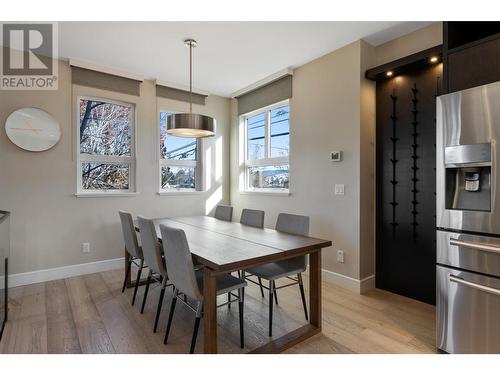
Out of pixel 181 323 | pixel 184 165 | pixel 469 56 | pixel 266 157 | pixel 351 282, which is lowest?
pixel 181 323

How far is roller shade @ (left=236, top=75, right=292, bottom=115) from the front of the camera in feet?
12.1

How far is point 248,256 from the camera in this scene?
5.76 feet

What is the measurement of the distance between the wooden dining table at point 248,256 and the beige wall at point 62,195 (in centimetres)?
158

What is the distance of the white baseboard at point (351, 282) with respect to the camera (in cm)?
289

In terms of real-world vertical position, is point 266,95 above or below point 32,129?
above

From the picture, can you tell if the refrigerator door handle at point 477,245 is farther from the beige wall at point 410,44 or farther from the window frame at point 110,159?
the window frame at point 110,159

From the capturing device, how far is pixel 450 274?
177 centimetres

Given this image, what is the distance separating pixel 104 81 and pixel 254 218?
2606 mm

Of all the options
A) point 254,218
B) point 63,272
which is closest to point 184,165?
point 254,218

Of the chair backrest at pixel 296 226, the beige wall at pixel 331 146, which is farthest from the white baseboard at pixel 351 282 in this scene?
the chair backrest at pixel 296 226

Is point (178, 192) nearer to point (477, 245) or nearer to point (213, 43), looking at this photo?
point (213, 43)

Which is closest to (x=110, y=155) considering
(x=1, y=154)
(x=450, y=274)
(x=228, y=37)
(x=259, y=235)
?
(x=1, y=154)
